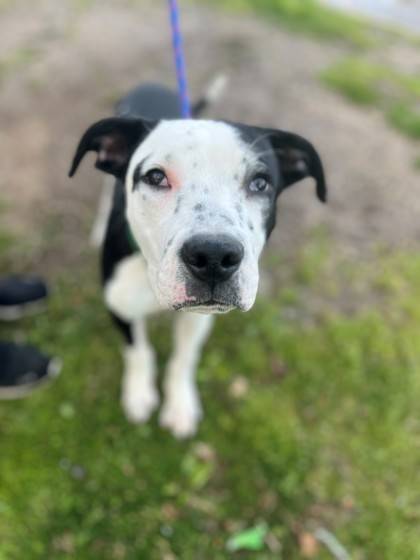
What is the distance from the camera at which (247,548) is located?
2.77 metres

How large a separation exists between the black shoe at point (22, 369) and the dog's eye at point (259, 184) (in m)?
1.92

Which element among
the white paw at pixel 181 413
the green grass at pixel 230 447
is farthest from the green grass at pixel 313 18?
the white paw at pixel 181 413

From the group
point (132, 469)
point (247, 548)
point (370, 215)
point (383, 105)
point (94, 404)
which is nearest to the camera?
point (247, 548)

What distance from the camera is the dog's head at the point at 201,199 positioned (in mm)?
1738

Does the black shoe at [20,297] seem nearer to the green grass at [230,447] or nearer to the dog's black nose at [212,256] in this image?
the green grass at [230,447]

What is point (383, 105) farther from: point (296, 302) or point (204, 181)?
point (204, 181)

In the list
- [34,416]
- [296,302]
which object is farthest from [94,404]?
[296,302]

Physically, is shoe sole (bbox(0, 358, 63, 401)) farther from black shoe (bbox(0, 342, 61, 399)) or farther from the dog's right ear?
the dog's right ear

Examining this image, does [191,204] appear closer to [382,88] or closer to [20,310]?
[20,310]

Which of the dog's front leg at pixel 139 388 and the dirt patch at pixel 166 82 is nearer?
the dog's front leg at pixel 139 388

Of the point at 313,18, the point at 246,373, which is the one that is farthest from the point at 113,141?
the point at 313,18

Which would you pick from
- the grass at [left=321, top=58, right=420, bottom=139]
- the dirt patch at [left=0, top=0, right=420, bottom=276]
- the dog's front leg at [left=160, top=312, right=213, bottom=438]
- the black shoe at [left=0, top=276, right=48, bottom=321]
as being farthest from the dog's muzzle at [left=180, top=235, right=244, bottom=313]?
the grass at [left=321, top=58, right=420, bottom=139]

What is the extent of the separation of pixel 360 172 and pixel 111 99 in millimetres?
2599

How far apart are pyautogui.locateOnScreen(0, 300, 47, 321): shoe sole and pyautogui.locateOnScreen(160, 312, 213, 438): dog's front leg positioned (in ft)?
3.39
